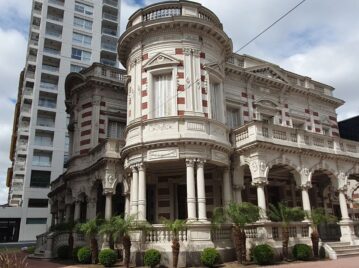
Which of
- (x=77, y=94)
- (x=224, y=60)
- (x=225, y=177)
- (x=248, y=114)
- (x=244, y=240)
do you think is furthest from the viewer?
(x=77, y=94)

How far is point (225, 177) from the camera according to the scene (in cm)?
1975

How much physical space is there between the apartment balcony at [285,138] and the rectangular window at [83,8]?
5247cm

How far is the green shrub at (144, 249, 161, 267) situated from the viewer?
1585 cm

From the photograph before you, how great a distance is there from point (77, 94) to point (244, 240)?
1708cm

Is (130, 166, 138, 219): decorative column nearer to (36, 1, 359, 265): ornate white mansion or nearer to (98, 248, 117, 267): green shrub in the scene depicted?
(36, 1, 359, 265): ornate white mansion

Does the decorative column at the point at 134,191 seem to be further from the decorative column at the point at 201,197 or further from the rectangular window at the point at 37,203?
the rectangular window at the point at 37,203

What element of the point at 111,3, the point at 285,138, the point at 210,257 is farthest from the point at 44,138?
the point at 210,257

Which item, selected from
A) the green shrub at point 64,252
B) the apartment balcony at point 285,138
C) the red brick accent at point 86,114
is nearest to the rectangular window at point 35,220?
the red brick accent at point 86,114

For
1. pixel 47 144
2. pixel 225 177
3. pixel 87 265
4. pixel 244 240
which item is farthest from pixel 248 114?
pixel 47 144

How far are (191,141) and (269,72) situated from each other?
11450 mm

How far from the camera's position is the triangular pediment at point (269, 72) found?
83.5ft

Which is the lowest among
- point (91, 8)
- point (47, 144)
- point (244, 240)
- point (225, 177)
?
point (244, 240)

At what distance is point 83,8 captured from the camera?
64.0 metres

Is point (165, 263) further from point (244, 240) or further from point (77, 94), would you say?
point (77, 94)
